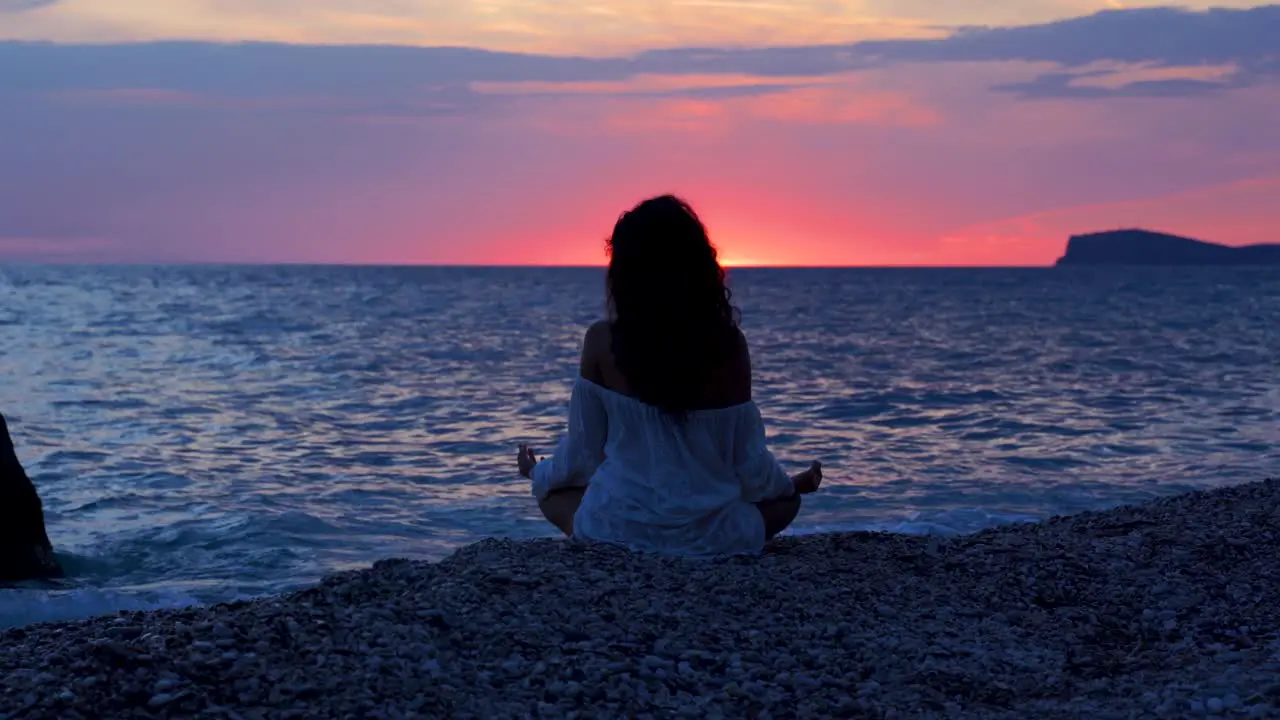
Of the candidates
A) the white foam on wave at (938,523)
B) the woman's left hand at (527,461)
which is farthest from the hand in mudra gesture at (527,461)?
the white foam on wave at (938,523)

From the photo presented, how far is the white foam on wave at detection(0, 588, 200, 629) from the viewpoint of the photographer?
6.96 meters

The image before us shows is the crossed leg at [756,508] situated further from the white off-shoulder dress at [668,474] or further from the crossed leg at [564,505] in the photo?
the white off-shoulder dress at [668,474]

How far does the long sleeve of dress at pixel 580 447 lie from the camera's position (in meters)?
5.36

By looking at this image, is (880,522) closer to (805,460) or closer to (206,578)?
(805,460)

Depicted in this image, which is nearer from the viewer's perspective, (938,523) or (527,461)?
(527,461)

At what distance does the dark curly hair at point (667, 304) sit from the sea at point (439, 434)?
3763 millimetres

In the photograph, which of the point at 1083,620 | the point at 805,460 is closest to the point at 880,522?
the point at 805,460

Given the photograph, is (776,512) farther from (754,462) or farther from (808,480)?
(754,462)

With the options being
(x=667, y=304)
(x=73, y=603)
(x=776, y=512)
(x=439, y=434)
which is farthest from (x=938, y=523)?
(x=439, y=434)

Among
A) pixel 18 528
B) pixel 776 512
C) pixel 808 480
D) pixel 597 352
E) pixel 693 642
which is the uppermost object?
pixel 597 352

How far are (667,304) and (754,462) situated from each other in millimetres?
854

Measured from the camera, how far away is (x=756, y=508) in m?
5.50

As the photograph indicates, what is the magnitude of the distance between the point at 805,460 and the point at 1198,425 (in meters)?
5.98

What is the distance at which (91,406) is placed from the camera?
634 inches
